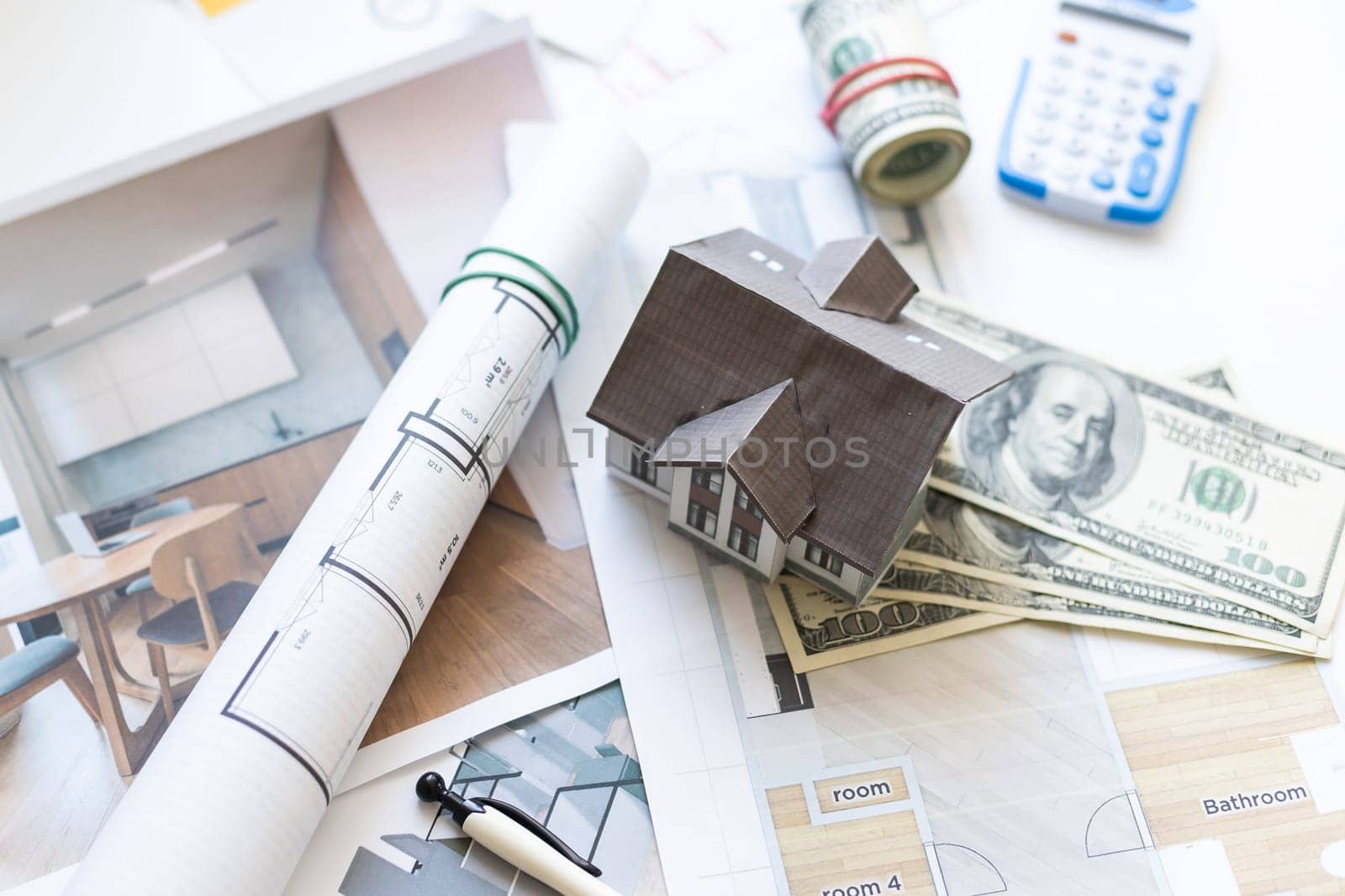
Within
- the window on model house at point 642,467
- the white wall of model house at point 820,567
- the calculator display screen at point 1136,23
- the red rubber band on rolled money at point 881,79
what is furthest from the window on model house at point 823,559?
the calculator display screen at point 1136,23

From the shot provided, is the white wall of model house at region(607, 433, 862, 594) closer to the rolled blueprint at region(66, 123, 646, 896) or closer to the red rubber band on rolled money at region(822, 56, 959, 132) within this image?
the rolled blueprint at region(66, 123, 646, 896)

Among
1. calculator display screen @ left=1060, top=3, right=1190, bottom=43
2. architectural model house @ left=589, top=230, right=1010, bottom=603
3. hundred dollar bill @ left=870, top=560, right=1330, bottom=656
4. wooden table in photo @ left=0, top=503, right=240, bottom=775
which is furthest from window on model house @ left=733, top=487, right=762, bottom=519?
calculator display screen @ left=1060, top=3, right=1190, bottom=43

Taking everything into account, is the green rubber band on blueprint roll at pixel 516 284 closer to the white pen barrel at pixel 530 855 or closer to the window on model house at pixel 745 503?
the window on model house at pixel 745 503

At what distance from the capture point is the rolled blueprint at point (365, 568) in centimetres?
51

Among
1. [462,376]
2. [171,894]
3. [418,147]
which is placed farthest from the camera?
[418,147]

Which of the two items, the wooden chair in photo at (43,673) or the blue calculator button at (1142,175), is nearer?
the wooden chair in photo at (43,673)

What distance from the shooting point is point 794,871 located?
1.87 ft

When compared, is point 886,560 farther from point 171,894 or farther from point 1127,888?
point 171,894

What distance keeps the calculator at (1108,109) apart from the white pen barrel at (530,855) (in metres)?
0.54

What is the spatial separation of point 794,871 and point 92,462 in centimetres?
49

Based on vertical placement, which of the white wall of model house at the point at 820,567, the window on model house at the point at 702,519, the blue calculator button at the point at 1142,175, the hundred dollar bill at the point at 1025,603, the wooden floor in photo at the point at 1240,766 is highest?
the blue calculator button at the point at 1142,175

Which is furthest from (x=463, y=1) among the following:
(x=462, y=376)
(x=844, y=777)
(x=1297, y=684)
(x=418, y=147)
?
(x=1297, y=684)

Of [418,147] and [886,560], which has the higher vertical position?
[418,147]

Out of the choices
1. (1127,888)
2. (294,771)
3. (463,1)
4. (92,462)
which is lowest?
(1127,888)
